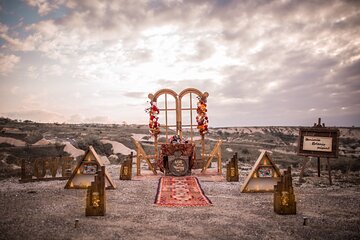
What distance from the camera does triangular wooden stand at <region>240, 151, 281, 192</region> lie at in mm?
9602

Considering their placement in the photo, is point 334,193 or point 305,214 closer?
point 305,214

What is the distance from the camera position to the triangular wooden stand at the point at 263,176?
9602 millimetres

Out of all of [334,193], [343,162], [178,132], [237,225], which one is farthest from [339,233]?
[343,162]

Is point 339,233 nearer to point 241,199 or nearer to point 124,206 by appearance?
point 241,199

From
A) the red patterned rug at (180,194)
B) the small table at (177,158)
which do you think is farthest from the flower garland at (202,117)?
the red patterned rug at (180,194)

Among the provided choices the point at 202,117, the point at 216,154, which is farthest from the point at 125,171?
the point at 202,117

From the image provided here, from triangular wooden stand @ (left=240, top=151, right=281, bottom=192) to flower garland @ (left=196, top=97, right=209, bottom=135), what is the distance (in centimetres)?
541

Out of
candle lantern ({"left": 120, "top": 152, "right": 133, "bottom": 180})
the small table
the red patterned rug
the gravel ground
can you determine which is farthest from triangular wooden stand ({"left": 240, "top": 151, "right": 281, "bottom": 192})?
candle lantern ({"left": 120, "top": 152, "right": 133, "bottom": 180})

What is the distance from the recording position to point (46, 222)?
6020mm

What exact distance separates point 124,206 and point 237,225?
3.46 metres

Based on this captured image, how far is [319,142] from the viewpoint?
11.4 metres

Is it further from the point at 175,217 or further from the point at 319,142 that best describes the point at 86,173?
the point at 319,142

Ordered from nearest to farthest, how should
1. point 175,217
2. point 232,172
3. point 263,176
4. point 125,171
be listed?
point 175,217 → point 263,176 → point 232,172 → point 125,171

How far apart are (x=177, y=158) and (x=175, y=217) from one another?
6.60m
